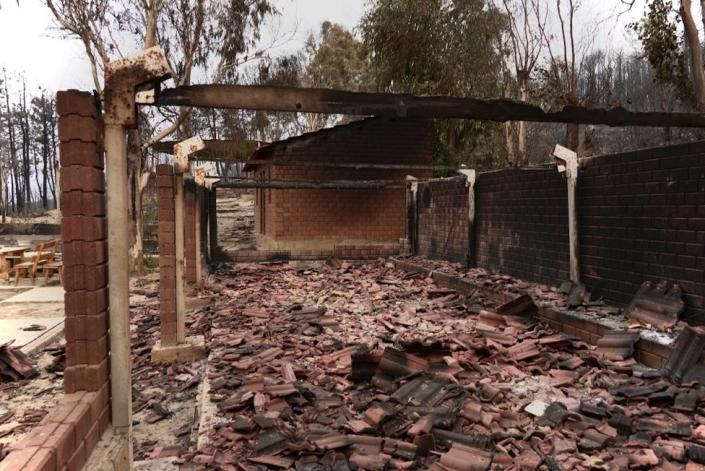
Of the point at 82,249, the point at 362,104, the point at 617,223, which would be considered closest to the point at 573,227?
the point at 617,223

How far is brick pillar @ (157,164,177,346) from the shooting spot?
6133mm

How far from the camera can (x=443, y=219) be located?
12.3 m

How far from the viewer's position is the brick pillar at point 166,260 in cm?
613

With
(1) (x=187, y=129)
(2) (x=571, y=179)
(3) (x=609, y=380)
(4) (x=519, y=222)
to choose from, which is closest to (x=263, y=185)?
(4) (x=519, y=222)

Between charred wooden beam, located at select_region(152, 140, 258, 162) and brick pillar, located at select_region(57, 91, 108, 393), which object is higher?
charred wooden beam, located at select_region(152, 140, 258, 162)

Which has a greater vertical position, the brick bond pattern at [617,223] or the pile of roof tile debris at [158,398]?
the brick bond pattern at [617,223]

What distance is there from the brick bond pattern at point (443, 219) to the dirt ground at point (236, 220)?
406 inches

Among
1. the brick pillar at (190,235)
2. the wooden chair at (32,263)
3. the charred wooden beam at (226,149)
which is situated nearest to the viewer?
the brick pillar at (190,235)

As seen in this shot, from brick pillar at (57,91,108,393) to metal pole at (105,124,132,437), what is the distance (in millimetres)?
131

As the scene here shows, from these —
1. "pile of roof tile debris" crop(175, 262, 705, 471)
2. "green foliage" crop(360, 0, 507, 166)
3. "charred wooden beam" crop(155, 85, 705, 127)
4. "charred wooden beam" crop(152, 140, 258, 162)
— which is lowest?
"pile of roof tile debris" crop(175, 262, 705, 471)

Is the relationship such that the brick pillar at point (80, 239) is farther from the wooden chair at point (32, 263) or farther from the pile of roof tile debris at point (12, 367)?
the wooden chair at point (32, 263)

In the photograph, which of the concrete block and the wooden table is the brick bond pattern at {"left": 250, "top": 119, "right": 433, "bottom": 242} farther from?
the concrete block

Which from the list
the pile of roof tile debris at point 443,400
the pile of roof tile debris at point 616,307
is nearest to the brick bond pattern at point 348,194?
the pile of roof tile debris at point 616,307

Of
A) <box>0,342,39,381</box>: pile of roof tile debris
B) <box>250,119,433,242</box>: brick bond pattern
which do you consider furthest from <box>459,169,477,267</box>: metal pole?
<box>0,342,39,381</box>: pile of roof tile debris
